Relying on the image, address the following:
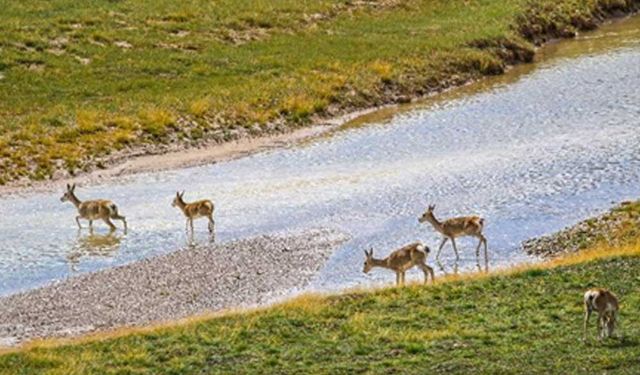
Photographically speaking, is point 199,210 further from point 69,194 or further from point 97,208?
point 69,194

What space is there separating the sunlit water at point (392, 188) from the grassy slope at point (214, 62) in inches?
149

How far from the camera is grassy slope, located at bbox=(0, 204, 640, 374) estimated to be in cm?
2555

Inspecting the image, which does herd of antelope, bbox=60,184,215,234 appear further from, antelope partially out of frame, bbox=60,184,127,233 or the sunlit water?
the sunlit water

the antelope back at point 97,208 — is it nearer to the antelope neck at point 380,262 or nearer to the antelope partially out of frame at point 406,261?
the antelope neck at point 380,262

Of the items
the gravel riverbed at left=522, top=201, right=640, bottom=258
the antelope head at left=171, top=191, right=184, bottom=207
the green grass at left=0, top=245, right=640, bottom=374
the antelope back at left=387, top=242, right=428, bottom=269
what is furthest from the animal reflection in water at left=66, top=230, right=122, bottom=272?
the gravel riverbed at left=522, top=201, right=640, bottom=258

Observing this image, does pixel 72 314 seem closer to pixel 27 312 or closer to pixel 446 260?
pixel 27 312

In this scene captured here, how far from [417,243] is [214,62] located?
35366mm

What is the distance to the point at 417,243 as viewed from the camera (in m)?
35.9

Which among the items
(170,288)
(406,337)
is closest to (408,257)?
(170,288)

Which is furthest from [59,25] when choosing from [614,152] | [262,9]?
[614,152]

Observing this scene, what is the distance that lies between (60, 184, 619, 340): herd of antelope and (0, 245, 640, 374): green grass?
71cm

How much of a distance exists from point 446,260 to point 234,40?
37559 mm

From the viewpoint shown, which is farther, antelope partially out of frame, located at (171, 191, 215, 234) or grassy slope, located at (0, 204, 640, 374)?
antelope partially out of frame, located at (171, 191, 215, 234)

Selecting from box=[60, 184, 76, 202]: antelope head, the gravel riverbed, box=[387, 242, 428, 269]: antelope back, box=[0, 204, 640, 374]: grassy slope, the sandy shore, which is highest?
box=[0, 204, 640, 374]: grassy slope
